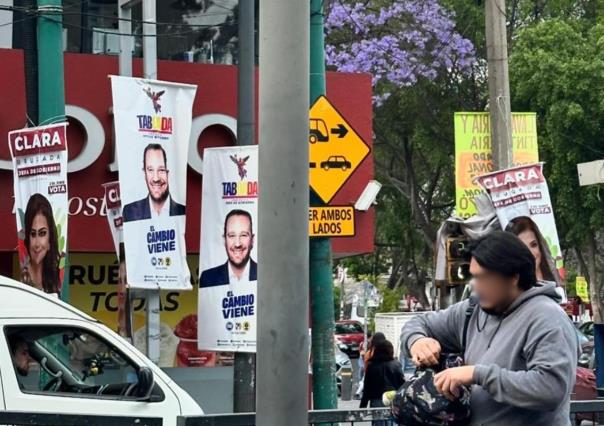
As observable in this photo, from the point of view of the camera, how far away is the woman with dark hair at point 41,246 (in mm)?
10727

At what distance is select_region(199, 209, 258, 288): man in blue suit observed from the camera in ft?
39.4

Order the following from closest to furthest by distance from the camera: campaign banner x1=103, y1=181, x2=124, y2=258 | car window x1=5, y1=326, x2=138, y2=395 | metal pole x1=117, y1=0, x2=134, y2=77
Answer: car window x1=5, y1=326, x2=138, y2=395, campaign banner x1=103, y1=181, x2=124, y2=258, metal pole x1=117, y1=0, x2=134, y2=77

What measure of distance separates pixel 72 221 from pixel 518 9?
20.1 meters

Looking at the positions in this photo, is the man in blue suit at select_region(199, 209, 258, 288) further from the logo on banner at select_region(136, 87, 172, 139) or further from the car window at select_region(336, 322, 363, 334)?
the car window at select_region(336, 322, 363, 334)

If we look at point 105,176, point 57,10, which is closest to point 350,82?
point 105,176

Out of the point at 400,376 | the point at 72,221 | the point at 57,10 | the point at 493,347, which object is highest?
the point at 57,10

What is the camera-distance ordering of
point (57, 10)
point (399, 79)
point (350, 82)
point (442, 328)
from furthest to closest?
1. point (399, 79)
2. point (350, 82)
3. point (57, 10)
4. point (442, 328)

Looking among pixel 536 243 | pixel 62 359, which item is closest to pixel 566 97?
pixel 536 243

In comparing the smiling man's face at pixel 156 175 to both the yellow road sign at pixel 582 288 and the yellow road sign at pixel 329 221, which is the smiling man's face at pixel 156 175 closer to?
the yellow road sign at pixel 329 221

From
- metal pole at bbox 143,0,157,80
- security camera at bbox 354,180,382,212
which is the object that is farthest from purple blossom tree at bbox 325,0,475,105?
metal pole at bbox 143,0,157,80

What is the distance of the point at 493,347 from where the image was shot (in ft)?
13.3

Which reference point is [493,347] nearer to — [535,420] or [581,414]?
[535,420]

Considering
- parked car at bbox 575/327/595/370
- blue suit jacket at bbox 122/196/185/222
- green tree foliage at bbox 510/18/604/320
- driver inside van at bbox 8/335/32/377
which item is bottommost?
parked car at bbox 575/327/595/370

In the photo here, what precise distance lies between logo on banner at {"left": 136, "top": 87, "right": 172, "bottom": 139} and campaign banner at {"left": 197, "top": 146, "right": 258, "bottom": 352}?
593 millimetres
